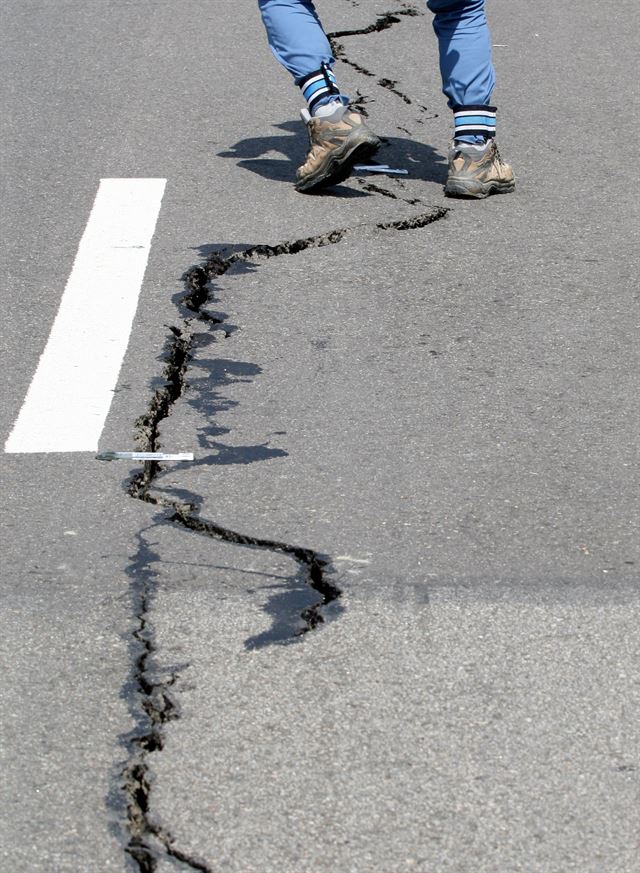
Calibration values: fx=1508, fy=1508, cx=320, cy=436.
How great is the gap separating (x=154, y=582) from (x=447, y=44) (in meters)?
3.43

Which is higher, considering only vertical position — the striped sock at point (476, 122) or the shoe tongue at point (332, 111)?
the shoe tongue at point (332, 111)

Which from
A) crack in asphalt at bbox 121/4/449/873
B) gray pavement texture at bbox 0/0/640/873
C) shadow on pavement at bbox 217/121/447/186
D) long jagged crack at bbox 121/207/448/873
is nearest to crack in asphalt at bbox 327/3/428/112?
shadow on pavement at bbox 217/121/447/186

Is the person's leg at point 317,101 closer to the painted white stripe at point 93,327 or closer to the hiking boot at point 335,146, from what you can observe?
the hiking boot at point 335,146

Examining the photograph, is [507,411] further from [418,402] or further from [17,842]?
[17,842]

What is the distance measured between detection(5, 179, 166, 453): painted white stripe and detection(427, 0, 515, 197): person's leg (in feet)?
4.06

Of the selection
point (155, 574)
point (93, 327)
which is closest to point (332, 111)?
point (93, 327)

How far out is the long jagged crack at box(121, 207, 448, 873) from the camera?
266 centimetres

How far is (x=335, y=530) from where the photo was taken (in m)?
3.67

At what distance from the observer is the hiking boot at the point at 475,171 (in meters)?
6.06

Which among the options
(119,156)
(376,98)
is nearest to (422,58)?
(376,98)

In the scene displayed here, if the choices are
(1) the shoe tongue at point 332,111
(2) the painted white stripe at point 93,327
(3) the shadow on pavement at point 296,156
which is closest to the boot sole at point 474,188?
(3) the shadow on pavement at point 296,156

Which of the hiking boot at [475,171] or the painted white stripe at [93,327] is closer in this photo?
the painted white stripe at [93,327]

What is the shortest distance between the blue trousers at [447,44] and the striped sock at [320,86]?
2 centimetres

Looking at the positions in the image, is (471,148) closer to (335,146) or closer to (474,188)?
(474,188)
